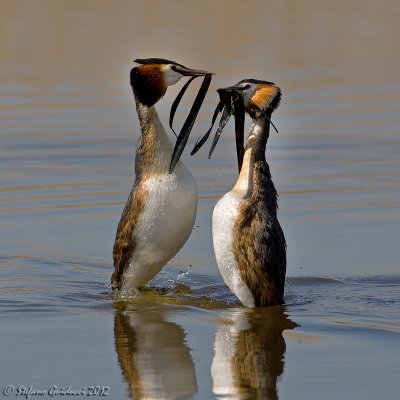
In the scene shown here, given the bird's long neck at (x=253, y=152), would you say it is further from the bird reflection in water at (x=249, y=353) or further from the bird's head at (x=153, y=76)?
the bird reflection in water at (x=249, y=353)

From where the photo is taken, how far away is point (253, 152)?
1153cm

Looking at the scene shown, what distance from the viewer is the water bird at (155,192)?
1180 centimetres

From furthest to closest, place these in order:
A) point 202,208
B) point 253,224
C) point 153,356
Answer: point 202,208 < point 253,224 < point 153,356

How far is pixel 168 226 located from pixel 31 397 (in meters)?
2.92

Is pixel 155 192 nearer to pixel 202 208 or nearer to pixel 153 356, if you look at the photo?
pixel 153 356

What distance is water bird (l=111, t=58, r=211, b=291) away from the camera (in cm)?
1180

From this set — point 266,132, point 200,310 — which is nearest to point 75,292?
point 200,310

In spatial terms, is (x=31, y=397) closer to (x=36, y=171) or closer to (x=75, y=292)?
(x=75, y=292)

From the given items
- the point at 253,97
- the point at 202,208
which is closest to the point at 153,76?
the point at 253,97

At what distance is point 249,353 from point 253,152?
1.82m

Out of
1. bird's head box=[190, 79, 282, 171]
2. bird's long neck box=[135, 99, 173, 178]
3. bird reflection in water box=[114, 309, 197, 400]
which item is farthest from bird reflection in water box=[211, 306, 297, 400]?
bird's head box=[190, 79, 282, 171]

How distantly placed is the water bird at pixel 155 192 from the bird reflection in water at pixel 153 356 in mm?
612

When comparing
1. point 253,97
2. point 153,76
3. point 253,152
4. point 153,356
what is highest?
point 153,76

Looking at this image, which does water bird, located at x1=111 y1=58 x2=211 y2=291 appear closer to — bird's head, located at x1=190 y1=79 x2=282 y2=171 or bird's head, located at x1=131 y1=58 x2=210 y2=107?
bird's head, located at x1=131 y1=58 x2=210 y2=107
